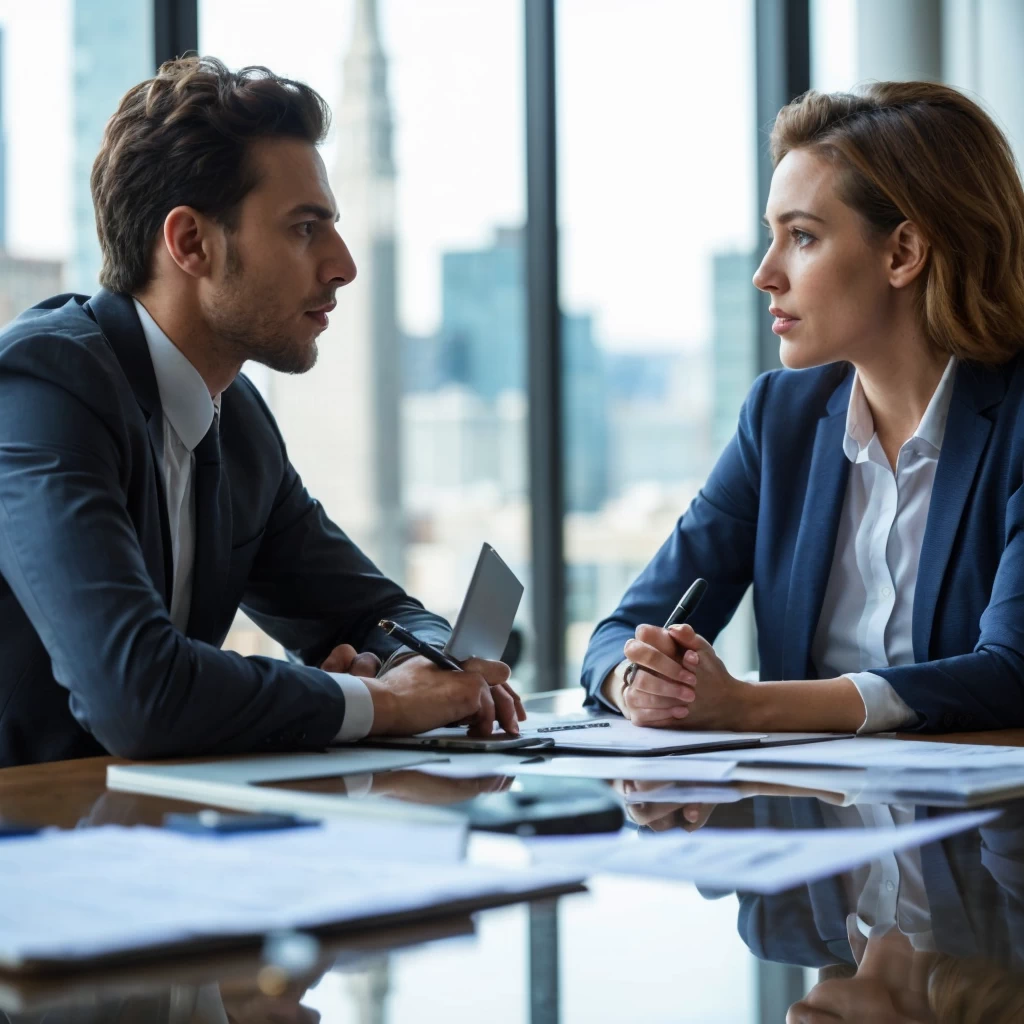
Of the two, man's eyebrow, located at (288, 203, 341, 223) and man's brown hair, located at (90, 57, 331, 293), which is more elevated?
man's brown hair, located at (90, 57, 331, 293)

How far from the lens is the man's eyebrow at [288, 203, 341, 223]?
2.04 meters

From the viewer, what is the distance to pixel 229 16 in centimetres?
338

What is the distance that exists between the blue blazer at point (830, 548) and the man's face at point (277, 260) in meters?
0.67

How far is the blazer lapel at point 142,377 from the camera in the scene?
67.6 inches

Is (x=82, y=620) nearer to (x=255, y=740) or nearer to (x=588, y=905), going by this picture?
(x=255, y=740)

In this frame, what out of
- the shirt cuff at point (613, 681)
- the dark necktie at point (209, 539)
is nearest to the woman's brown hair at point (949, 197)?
the shirt cuff at point (613, 681)

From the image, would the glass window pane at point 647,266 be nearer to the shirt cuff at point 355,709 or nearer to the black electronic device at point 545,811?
the shirt cuff at point 355,709

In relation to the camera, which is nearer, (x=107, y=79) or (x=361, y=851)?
(x=361, y=851)

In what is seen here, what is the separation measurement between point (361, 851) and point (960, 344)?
5.14 ft

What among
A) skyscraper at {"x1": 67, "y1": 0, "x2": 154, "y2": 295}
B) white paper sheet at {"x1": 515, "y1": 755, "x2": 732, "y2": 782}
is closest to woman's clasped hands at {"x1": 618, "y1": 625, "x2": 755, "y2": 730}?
white paper sheet at {"x1": 515, "y1": 755, "x2": 732, "y2": 782}

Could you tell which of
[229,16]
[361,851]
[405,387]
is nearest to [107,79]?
[229,16]

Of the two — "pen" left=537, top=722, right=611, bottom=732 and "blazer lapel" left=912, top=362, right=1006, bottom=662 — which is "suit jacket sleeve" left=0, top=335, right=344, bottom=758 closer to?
"pen" left=537, top=722, right=611, bottom=732

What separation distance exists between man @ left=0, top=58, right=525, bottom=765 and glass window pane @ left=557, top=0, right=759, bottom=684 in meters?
1.81

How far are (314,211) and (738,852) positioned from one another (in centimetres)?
139
